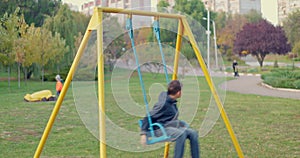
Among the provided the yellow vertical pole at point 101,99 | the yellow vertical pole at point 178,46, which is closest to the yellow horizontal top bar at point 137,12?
the yellow vertical pole at point 178,46

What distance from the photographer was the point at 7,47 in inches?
915

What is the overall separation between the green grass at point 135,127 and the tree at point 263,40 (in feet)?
116

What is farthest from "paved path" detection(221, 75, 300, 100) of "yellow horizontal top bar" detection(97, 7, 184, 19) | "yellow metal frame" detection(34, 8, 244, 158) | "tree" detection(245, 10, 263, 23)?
"tree" detection(245, 10, 263, 23)

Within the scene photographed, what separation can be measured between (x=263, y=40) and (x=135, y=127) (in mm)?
41980

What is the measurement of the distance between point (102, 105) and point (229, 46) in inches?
2325

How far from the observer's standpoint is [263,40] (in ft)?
159

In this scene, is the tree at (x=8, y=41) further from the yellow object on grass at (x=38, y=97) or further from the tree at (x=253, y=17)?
the tree at (x=253, y=17)

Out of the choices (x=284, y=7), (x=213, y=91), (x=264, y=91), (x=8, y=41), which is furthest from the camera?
(x=284, y=7)

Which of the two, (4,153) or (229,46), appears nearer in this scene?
(4,153)

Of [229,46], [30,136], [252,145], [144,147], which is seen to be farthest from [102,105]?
[229,46]

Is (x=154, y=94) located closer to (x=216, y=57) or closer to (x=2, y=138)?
(x=216, y=57)

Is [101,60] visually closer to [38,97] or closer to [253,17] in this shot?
[38,97]

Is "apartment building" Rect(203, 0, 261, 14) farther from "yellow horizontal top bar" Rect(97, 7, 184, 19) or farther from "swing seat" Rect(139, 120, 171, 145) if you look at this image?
"swing seat" Rect(139, 120, 171, 145)

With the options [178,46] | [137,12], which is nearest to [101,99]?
[137,12]
